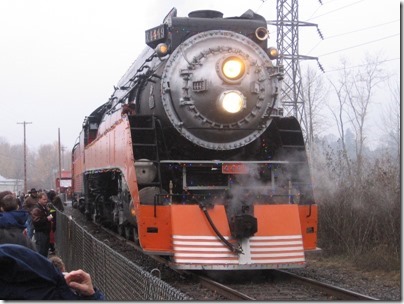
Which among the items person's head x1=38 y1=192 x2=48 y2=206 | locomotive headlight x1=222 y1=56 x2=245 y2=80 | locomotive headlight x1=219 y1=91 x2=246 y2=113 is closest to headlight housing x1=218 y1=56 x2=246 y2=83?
locomotive headlight x1=222 y1=56 x2=245 y2=80

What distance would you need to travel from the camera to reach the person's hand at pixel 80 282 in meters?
2.57

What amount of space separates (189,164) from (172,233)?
1.38 meters

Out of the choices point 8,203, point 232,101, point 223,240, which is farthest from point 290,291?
point 8,203

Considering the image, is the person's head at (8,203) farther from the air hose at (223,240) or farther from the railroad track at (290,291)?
the air hose at (223,240)

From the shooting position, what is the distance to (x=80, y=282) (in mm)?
2613

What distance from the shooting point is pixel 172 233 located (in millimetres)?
8047

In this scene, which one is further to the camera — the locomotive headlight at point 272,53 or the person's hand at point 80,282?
the locomotive headlight at point 272,53

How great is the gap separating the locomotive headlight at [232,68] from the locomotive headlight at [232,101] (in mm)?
248

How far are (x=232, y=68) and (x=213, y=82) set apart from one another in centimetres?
38

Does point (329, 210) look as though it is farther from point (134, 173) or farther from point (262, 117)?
point (134, 173)

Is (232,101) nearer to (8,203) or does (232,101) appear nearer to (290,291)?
(290,291)

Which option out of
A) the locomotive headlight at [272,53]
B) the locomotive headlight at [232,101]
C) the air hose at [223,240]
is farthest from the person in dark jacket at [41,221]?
the locomotive headlight at [272,53]

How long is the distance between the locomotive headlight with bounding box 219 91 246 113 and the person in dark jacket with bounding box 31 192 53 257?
383 cm

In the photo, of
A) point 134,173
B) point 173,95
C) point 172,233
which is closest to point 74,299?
point 172,233
